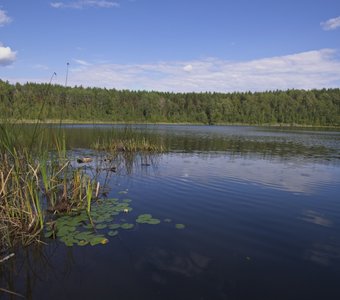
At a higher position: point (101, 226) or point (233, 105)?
point (233, 105)

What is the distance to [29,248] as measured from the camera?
6844 millimetres

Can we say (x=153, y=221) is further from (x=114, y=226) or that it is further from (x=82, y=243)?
(x=82, y=243)

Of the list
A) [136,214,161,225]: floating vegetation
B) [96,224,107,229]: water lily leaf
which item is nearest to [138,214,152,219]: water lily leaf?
[136,214,161,225]: floating vegetation

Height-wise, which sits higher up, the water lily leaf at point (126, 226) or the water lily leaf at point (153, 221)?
the water lily leaf at point (153, 221)

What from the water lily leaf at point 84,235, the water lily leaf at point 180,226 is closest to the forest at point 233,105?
the water lily leaf at point 180,226

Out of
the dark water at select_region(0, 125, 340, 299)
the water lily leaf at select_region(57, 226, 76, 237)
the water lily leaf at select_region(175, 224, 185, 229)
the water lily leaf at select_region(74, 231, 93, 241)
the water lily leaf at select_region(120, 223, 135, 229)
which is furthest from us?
the water lily leaf at select_region(175, 224, 185, 229)

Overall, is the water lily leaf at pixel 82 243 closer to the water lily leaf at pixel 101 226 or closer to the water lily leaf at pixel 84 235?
the water lily leaf at pixel 84 235

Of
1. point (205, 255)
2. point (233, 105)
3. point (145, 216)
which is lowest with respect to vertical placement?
point (205, 255)

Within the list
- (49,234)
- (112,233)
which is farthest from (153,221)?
(49,234)

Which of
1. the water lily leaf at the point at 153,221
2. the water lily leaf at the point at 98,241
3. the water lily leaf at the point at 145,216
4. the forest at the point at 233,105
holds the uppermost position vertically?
the forest at the point at 233,105

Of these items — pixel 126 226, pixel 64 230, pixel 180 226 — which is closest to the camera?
pixel 64 230

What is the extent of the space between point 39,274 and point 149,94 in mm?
143922

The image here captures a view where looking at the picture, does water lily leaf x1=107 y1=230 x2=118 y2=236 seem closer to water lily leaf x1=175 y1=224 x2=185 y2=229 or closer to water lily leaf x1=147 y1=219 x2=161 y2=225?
water lily leaf x1=147 y1=219 x2=161 y2=225

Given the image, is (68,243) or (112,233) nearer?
(68,243)
